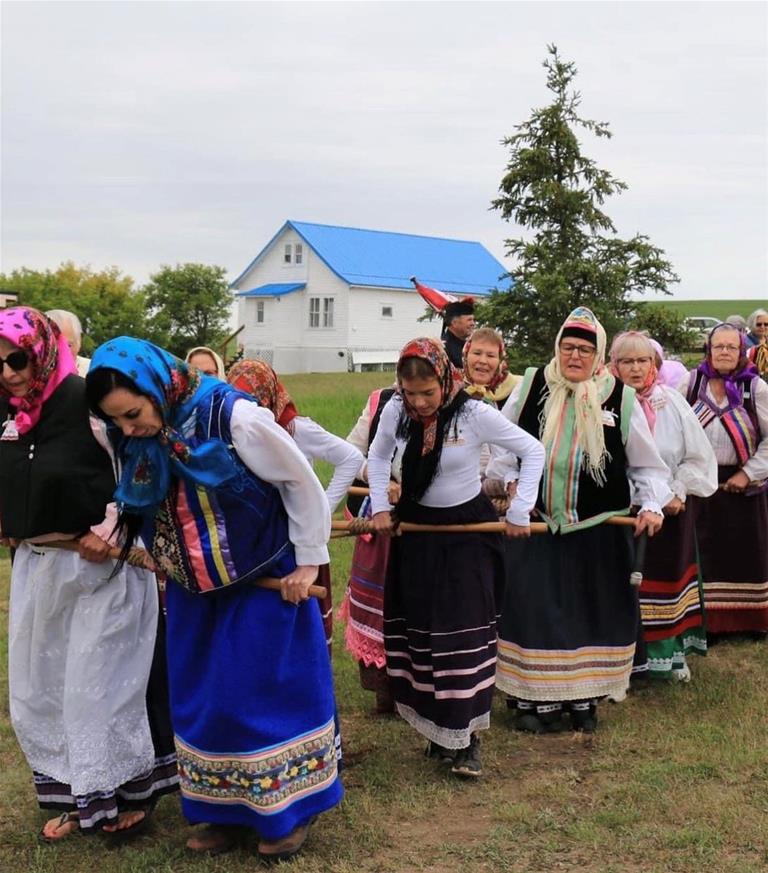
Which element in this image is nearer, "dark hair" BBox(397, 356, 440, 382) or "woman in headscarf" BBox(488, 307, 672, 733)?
"dark hair" BBox(397, 356, 440, 382)

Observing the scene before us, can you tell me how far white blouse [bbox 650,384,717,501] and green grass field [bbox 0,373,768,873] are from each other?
1112 mm

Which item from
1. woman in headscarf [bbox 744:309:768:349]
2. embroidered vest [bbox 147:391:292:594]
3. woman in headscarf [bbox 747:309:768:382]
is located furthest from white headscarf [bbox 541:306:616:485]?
woman in headscarf [bbox 744:309:768:349]

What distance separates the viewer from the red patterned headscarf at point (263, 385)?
490 cm

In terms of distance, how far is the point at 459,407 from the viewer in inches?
196

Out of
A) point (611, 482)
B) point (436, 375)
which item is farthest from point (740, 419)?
point (436, 375)

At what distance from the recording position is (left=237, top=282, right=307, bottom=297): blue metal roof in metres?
51.0

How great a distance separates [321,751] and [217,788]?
38 centimetres

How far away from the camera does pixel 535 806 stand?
472cm

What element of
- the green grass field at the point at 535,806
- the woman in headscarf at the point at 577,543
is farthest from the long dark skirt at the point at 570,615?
the green grass field at the point at 535,806

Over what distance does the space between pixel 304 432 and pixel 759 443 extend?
334cm

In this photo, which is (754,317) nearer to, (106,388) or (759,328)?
(759,328)

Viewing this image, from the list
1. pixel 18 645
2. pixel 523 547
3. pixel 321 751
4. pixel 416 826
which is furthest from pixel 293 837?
pixel 523 547

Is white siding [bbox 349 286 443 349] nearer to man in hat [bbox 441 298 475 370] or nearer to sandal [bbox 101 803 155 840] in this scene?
man in hat [bbox 441 298 475 370]

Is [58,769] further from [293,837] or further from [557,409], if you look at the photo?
[557,409]
